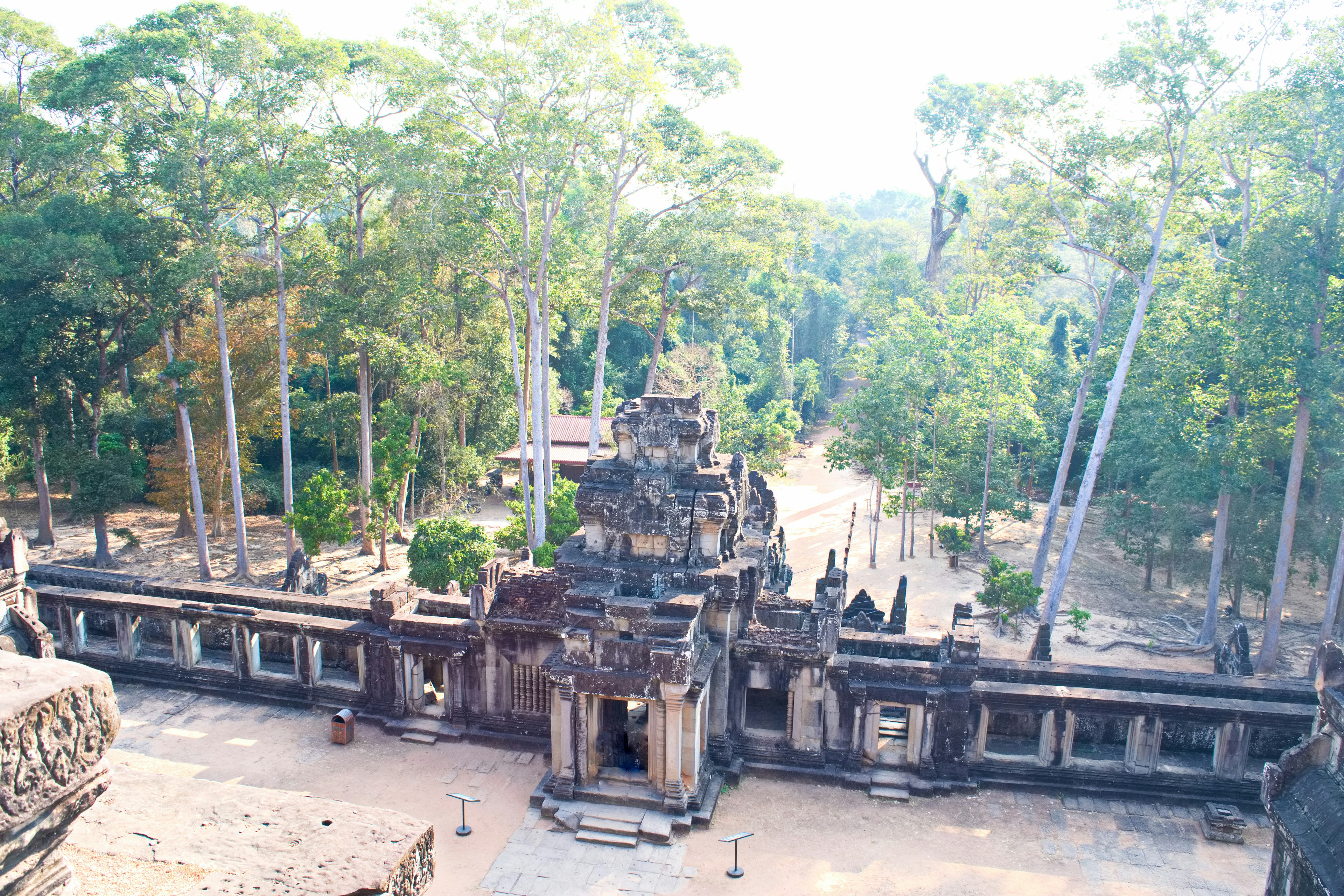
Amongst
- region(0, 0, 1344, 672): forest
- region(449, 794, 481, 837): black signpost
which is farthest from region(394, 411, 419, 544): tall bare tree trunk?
region(449, 794, 481, 837): black signpost

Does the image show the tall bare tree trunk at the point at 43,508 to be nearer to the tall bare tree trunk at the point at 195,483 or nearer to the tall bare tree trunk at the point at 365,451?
the tall bare tree trunk at the point at 195,483

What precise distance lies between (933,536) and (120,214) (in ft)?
98.4

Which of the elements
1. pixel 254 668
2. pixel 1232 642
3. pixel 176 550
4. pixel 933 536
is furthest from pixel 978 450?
pixel 176 550

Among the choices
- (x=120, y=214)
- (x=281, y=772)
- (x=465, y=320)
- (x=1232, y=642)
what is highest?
(x=120, y=214)

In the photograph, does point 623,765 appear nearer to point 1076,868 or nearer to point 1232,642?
point 1076,868

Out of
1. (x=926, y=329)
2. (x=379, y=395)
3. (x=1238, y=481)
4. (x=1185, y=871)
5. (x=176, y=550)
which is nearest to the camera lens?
(x=1185, y=871)

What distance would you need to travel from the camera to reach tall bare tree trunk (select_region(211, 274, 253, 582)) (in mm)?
27391

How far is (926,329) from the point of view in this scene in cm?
3469

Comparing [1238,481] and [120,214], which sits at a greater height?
[120,214]

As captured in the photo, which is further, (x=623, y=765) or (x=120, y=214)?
(x=120, y=214)

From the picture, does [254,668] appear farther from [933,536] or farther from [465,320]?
[933,536]

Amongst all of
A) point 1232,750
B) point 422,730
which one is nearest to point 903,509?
point 1232,750

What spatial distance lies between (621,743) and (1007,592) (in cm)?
1340

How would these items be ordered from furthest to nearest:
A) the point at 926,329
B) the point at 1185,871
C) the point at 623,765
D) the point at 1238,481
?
the point at 926,329 < the point at 1238,481 < the point at 623,765 < the point at 1185,871
